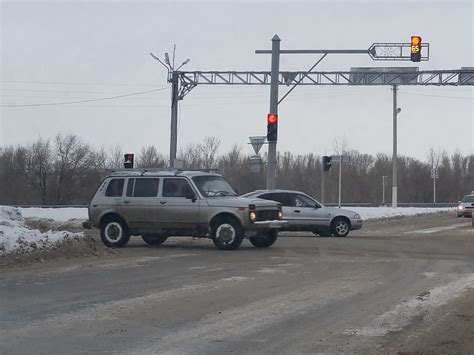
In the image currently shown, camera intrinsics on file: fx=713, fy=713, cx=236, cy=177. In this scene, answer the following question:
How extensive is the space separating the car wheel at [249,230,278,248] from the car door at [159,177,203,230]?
6.13 feet

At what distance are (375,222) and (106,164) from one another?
52242 millimetres

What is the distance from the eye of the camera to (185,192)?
17781mm

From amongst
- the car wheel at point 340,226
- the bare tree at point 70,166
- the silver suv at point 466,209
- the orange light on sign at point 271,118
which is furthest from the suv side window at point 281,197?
the bare tree at point 70,166

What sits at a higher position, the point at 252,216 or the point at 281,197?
the point at 281,197

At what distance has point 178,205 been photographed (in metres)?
17.7

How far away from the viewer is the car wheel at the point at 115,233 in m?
18.2

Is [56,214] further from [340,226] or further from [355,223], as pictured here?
[355,223]

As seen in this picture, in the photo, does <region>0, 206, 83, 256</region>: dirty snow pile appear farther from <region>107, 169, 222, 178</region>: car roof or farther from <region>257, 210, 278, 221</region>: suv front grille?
<region>257, 210, 278, 221</region>: suv front grille

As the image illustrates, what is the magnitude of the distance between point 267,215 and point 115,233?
3.97 metres

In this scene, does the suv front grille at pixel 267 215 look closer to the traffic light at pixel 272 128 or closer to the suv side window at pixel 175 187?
the suv side window at pixel 175 187

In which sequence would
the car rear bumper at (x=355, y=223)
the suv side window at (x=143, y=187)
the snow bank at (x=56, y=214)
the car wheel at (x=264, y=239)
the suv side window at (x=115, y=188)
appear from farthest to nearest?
the snow bank at (x=56, y=214) < the car rear bumper at (x=355, y=223) < the suv side window at (x=115, y=188) < the car wheel at (x=264, y=239) < the suv side window at (x=143, y=187)

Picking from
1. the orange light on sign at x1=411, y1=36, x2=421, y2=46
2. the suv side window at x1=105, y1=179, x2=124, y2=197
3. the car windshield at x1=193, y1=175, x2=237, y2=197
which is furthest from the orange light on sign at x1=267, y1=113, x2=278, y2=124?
the suv side window at x1=105, y1=179, x2=124, y2=197

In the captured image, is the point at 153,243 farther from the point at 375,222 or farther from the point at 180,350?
the point at 375,222

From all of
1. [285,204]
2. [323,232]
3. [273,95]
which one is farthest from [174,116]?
[323,232]
